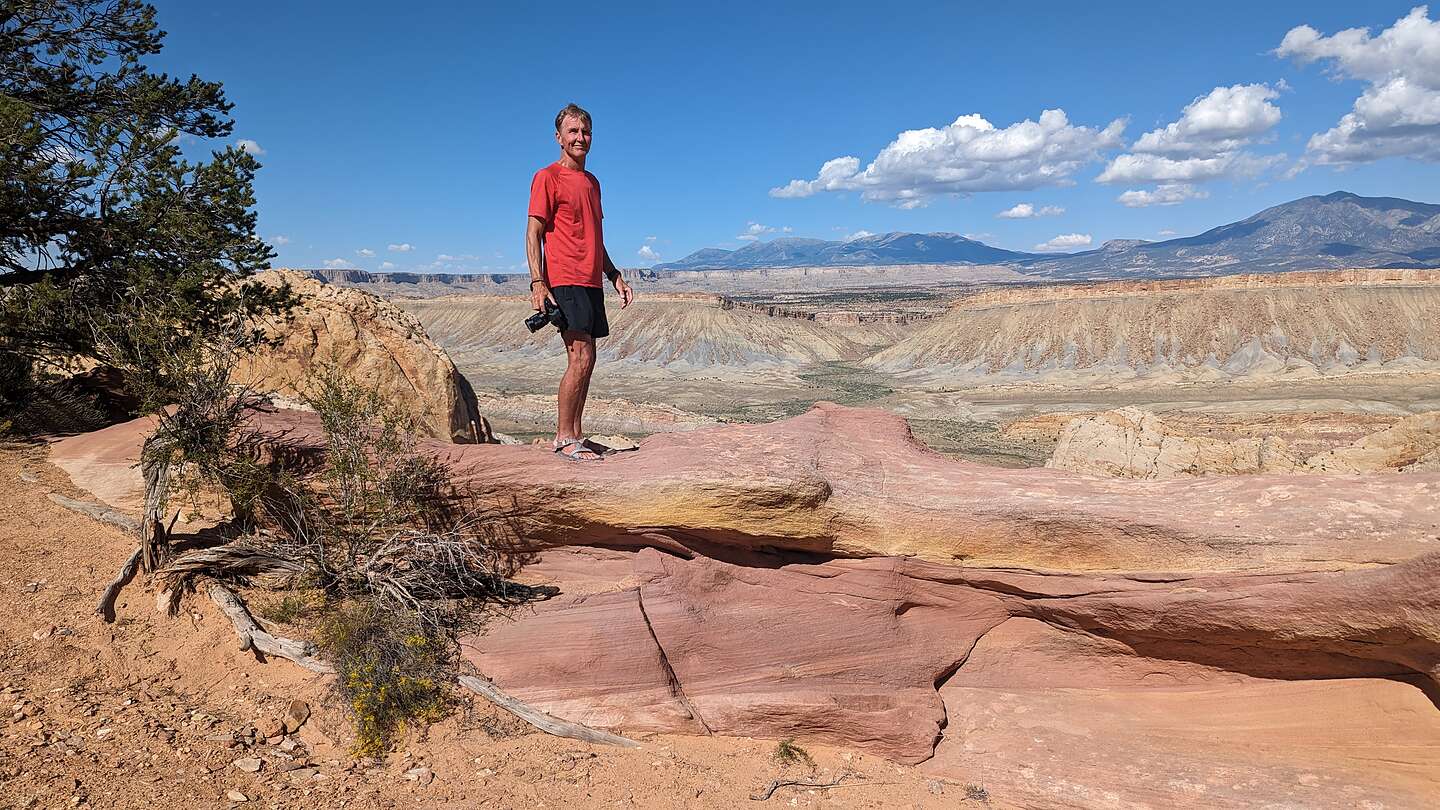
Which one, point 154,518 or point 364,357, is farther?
point 364,357

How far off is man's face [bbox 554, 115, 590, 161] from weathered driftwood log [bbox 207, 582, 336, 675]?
428cm

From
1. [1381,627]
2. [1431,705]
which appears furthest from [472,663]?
[1431,705]

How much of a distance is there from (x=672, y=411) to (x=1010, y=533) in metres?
29.6

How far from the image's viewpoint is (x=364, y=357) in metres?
9.03

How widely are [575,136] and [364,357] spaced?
4.77 metres

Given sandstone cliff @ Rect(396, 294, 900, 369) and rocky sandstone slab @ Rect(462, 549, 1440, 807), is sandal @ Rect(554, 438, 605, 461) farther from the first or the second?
sandstone cliff @ Rect(396, 294, 900, 369)

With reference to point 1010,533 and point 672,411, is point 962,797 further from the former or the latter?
point 672,411

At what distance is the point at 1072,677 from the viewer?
555cm

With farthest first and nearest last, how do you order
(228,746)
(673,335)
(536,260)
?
(673,335) < (536,260) < (228,746)

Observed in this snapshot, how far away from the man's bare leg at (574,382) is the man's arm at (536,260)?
406 millimetres

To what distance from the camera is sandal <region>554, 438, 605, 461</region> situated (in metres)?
6.02

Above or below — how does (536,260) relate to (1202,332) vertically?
above

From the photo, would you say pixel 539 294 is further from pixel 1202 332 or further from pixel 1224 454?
pixel 1202 332

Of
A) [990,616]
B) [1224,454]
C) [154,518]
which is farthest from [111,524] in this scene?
[1224,454]
